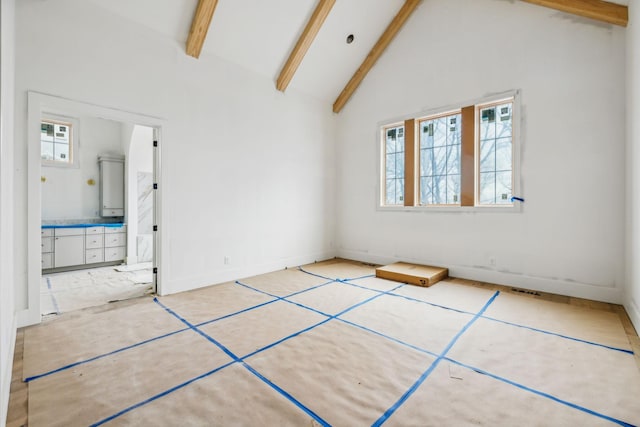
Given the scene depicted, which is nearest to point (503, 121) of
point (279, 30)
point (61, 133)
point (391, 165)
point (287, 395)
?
point (391, 165)

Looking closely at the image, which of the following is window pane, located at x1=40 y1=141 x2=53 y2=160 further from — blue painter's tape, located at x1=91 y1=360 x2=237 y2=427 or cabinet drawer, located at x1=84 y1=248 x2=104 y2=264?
blue painter's tape, located at x1=91 y1=360 x2=237 y2=427

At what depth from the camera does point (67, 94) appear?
302 cm

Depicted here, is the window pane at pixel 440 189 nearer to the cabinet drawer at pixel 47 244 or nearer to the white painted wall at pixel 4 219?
the white painted wall at pixel 4 219

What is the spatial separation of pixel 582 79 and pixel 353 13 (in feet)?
10.7

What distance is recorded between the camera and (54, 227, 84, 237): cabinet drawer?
515 cm

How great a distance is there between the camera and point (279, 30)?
434 centimetres

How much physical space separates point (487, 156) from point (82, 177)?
7591 millimetres

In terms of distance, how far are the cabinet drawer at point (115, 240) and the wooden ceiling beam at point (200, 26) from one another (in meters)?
4.00

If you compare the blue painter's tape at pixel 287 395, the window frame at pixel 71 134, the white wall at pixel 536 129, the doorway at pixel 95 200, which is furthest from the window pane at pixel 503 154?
the window frame at pixel 71 134

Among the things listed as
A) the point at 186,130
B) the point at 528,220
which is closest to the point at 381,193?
the point at 528,220

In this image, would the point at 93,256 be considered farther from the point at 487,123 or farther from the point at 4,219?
the point at 487,123

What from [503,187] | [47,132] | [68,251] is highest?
[47,132]

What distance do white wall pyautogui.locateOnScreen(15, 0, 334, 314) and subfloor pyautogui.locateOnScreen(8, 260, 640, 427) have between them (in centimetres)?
108

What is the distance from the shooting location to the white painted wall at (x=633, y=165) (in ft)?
8.76
